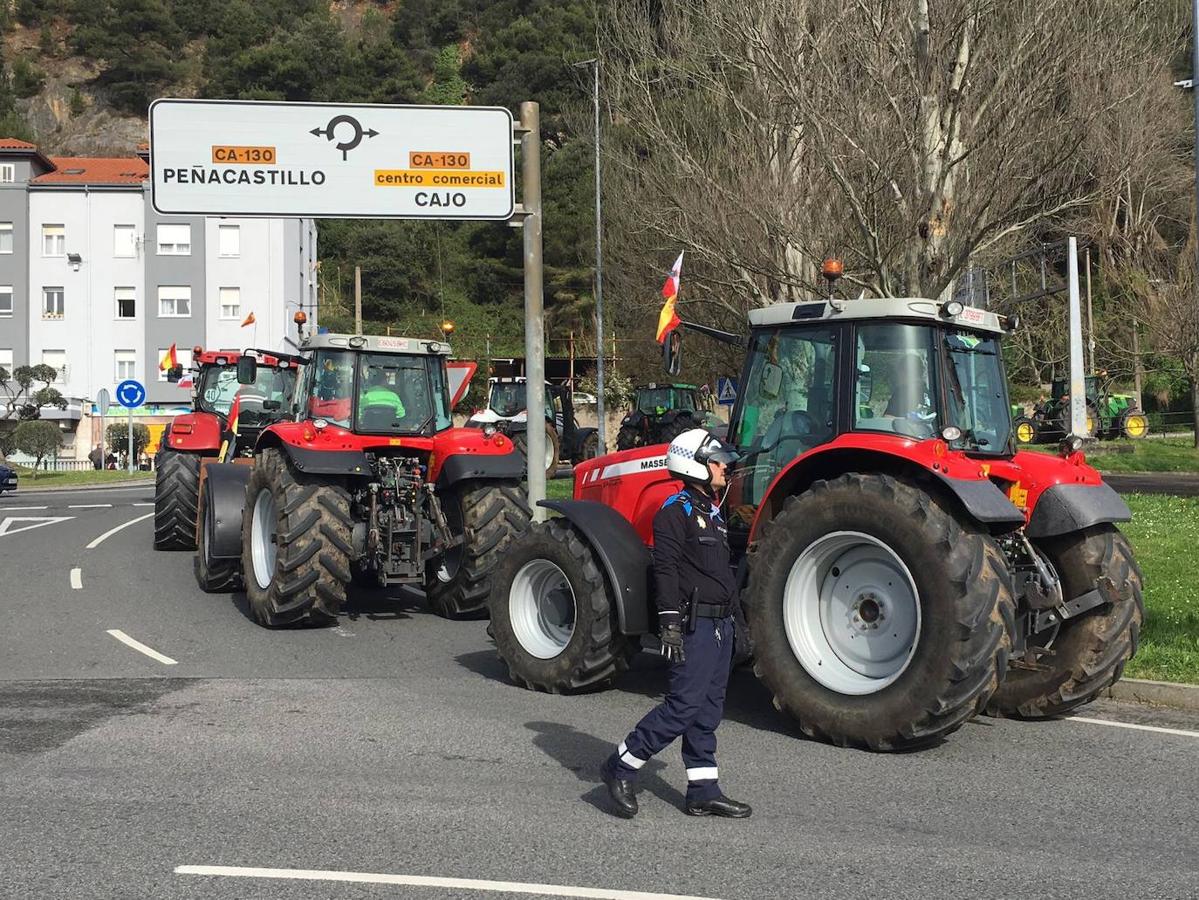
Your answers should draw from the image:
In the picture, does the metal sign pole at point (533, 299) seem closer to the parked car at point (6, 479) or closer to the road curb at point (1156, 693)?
the road curb at point (1156, 693)

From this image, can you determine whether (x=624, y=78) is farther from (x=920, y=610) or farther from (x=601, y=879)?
(x=601, y=879)

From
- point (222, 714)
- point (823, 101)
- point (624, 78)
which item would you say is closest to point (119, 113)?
point (624, 78)

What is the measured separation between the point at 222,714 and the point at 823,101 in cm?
1526

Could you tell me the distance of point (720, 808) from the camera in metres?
5.82

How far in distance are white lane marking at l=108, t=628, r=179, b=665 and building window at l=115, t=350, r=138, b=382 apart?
5183 cm

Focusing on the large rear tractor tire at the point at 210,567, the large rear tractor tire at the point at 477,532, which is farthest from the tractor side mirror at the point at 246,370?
the large rear tractor tire at the point at 477,532

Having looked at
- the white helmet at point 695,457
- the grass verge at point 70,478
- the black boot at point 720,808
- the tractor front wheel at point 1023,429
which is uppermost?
the tractor front wheel at point 1023,429

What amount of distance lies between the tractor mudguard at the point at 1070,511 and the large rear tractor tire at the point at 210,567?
857 centimetres

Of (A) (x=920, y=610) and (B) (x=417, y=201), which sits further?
(B) (x=417, y=201)

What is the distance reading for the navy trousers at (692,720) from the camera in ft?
19.1

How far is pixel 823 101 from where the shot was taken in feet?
66.6

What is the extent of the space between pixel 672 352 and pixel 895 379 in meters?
1.32

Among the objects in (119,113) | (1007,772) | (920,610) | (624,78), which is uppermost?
(119,113)

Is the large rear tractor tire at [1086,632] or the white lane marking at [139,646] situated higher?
the large rear tractor tire at [1086,632]
